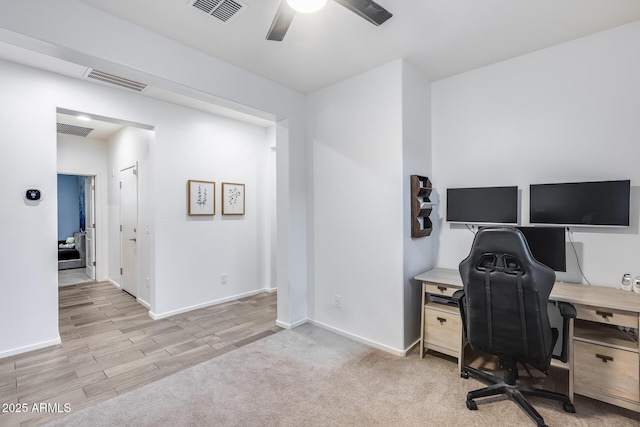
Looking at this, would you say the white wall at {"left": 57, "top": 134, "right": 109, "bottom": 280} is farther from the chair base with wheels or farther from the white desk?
the white desk

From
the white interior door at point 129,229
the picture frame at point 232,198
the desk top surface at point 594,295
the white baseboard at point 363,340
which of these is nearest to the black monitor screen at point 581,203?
the desk top surface at point 594,295

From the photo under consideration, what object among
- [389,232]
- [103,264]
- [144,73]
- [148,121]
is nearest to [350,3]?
[144,73]

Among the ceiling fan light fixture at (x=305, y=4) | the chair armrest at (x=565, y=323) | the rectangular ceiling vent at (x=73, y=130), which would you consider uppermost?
the rectangular ceiling vent at (x=73, y=130)

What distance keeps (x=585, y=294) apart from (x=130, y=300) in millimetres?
5509

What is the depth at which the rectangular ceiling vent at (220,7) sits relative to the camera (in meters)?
2.06

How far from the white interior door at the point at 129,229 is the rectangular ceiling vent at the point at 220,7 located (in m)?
3.32

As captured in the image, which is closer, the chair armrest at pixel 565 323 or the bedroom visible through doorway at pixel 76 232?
the chair armrest at pixel 565 323

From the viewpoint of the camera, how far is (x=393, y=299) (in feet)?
9.57

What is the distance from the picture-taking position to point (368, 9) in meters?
1.80

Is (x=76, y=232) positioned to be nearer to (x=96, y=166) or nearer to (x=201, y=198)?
(x=96, y=166)

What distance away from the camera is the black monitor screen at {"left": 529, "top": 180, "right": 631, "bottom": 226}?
2.30 meters

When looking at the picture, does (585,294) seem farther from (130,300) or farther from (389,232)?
(130,300)

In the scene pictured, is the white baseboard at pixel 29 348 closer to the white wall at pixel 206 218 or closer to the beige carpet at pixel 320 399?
the white wall at pixel 206 218

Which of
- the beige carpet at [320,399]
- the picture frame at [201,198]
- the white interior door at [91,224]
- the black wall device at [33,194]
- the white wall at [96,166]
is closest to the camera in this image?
the beige carpet at [320,399]
